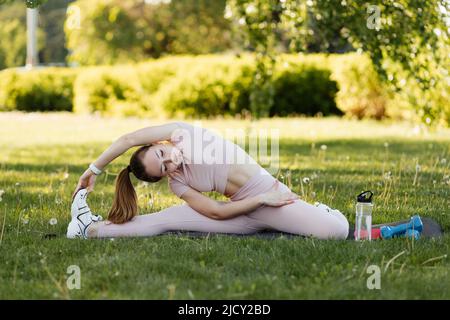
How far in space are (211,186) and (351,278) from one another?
1400 mm

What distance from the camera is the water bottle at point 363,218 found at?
188 inches

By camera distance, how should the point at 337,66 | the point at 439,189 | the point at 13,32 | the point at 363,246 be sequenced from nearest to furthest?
the point at 363,246
the point at 439,189
the point at 337,66
the point at 13,32

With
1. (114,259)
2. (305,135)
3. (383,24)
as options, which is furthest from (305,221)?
(305,135)

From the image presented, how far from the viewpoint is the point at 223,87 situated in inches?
672

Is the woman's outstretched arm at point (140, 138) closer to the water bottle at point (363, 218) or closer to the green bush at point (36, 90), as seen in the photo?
the water bottle at point (363, 218)

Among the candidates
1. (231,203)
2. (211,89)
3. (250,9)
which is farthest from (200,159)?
(211,89)

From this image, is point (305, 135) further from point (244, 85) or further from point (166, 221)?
point (166, 221)

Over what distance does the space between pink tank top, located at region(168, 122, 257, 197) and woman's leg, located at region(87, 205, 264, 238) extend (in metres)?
0.19

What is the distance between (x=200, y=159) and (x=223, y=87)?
12276 millimetres

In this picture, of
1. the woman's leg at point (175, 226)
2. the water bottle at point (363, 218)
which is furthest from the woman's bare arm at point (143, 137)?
the water bottle at point (363, 218)

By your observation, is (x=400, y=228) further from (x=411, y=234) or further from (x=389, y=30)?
(x=389, y=30)

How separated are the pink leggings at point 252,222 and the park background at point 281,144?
0.24 meters
